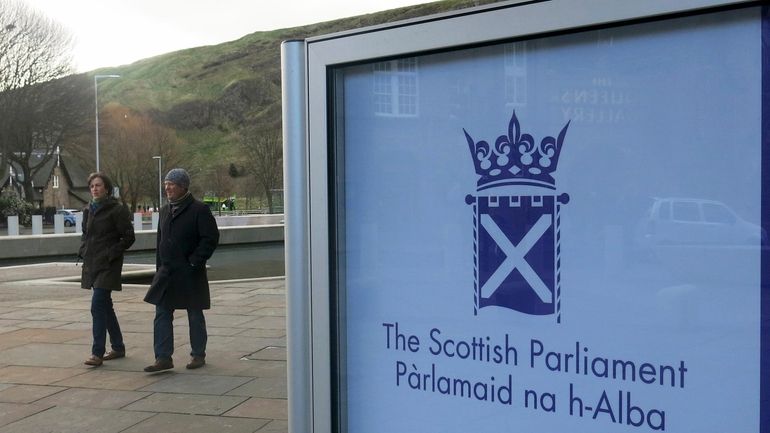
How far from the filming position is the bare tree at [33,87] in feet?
148

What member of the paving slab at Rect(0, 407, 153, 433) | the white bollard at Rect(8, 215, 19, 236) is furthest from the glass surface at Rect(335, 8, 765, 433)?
the white bollard at Rect(8, 215, 19, 236)

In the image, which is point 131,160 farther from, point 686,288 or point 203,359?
point 686,288

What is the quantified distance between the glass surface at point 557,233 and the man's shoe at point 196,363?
495cm

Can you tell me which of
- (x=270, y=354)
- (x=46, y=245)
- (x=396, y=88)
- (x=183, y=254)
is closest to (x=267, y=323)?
(x=270, y=354)

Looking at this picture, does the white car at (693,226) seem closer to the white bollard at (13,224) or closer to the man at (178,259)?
the man at (178,259)

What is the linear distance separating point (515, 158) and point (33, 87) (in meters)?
50.4

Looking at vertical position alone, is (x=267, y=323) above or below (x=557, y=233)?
below

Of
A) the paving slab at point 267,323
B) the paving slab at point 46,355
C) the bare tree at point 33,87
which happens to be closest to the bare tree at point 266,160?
the bare tree at point 33,87

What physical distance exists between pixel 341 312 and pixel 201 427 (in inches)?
126

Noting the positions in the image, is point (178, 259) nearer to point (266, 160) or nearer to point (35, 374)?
point (35, 374)

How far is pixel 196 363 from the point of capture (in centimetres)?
732

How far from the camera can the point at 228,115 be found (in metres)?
194

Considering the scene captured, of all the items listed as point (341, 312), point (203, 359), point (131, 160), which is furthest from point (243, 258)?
point (131, 160)

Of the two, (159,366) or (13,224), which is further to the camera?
(13,224)
